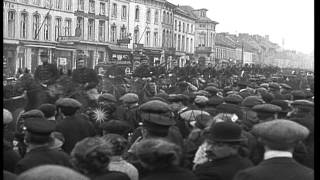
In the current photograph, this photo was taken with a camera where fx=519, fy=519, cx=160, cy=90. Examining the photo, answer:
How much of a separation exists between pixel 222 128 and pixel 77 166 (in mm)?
1302

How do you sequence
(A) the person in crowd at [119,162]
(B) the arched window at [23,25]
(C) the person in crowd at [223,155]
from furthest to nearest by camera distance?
(B) the arched window at [23,25] → (A) the person in crowd at [119,162] → (C) the person in crowd at [223,155]

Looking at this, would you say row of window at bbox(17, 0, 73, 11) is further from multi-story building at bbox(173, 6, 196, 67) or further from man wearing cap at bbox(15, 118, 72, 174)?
man wearing cap at bbox(15, 118, 72, 174)

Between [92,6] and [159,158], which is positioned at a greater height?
[92,6]

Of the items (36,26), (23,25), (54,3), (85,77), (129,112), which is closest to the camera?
(129,112)

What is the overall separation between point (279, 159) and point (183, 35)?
61.8 metres

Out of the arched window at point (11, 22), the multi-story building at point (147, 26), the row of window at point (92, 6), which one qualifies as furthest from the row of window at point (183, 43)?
the arched window at point (11, 22)

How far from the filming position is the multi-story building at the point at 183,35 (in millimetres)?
61625

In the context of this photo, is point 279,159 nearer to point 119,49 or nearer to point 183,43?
point 119,49

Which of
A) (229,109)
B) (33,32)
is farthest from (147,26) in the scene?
(229,109)

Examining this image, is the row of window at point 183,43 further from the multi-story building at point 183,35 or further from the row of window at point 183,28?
the row of window at point 183,28

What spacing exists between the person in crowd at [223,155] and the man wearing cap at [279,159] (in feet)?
1.28

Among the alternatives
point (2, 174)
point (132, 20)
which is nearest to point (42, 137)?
point (2, 174)

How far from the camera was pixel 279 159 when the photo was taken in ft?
12.6

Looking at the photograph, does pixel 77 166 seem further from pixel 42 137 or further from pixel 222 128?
pixel 222 128
